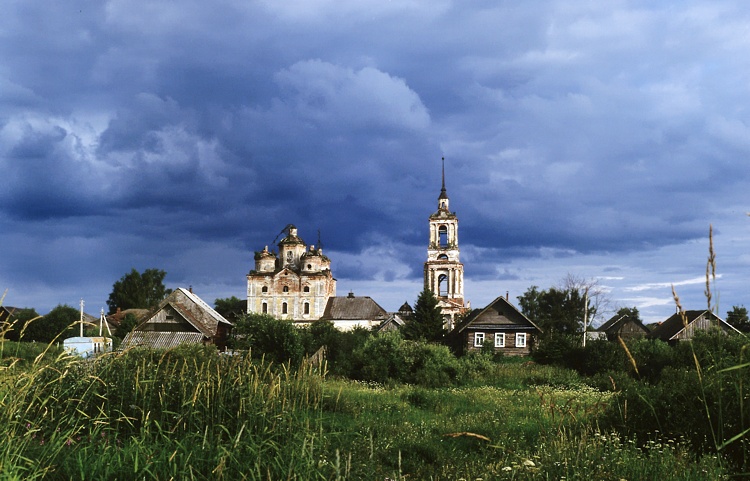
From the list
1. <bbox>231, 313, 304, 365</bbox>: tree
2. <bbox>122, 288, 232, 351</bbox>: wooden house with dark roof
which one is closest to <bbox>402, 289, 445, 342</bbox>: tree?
<bbox>122, 288, 232, 351</bbox>: wooden house with dark roof

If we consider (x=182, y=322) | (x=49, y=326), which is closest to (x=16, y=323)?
A: (x=182, y=322)

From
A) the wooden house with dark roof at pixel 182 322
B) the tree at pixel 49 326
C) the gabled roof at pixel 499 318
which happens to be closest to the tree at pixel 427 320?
the gabled roof at pixel 499 318

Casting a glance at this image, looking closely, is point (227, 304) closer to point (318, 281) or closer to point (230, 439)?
point (318, 281)

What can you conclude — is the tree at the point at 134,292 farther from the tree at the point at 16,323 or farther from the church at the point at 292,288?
the tree at the point at 16,323

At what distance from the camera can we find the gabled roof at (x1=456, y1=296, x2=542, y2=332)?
4197 cm

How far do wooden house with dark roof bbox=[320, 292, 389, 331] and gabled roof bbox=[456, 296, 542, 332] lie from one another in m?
27.0

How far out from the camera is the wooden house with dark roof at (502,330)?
41938mm

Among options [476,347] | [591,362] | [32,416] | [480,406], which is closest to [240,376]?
[32,416]

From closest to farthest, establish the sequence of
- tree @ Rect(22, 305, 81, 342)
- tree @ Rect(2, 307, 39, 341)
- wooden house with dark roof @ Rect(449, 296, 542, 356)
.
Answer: tree @ Rect(2, 307, 39, 341) < wooden house with dark roof @ Rect(449, 296, 542, 356) < tree @ Rect(22, 305, 81, 342)

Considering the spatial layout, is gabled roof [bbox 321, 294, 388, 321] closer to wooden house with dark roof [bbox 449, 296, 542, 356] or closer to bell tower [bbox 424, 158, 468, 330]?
bell tower [bbox 424, 158, 468, 330]

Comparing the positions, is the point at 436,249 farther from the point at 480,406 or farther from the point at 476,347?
the point at 480,406

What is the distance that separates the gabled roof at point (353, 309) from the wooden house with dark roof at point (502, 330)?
27377 mm

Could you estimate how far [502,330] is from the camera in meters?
42.1

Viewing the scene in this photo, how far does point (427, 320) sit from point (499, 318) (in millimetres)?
6222
